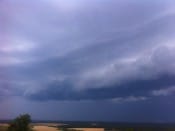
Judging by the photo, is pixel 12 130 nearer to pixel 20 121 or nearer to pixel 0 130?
pixel 20 121

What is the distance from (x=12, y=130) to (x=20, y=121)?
214cm

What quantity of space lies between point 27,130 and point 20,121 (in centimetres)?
214

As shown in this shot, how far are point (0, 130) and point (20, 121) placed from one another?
2673 centimetres

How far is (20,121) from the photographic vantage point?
2021 inches

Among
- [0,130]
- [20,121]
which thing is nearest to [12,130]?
[20,121]

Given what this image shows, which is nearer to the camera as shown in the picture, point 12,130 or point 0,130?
point 12,130

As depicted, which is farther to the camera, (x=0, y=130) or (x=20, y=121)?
(x=0, y=130)

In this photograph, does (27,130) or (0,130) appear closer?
(27,130)

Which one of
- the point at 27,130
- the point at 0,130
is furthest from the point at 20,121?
the point at 0,130

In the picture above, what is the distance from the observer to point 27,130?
2055 inches

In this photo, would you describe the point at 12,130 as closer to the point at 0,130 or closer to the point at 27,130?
the point at 27,130

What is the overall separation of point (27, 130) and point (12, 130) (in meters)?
2.49

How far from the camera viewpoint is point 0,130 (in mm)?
75188
